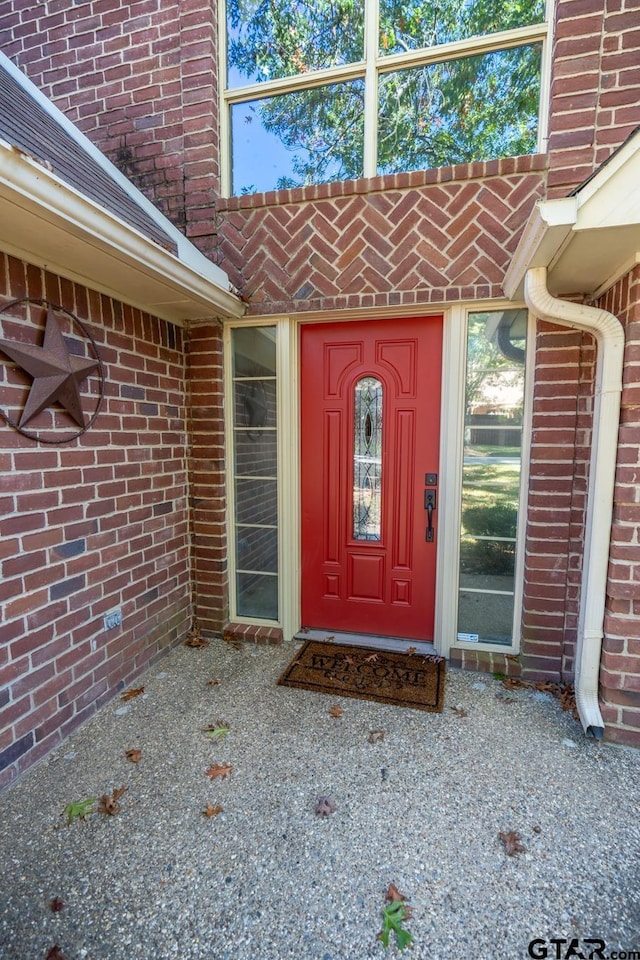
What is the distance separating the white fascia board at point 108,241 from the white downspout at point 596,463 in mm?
1672

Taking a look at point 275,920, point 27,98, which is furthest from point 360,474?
point 27,98

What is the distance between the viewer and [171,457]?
2.86m

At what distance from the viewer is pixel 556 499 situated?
2404 mm

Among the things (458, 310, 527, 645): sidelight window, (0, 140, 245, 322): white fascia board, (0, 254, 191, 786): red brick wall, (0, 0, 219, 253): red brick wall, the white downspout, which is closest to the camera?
(0, 140, 245, 322): white fascia board

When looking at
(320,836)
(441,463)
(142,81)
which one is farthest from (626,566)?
(142,81)

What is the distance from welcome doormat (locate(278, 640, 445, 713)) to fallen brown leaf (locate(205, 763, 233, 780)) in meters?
0.64

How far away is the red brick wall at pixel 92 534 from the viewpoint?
1842 millimetres

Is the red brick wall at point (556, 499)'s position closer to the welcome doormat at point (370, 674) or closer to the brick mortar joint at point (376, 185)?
the welcome doormat at point (370, 674)

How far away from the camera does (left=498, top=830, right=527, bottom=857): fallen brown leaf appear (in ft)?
4.94

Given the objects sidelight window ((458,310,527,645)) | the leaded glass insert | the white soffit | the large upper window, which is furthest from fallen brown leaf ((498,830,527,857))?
the large upper window

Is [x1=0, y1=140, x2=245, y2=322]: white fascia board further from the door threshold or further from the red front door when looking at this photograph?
the door threshold

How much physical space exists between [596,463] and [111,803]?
2.59 meters

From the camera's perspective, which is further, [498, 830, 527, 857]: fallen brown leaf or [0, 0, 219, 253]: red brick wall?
[0, 0, 219, 253]: red brick wall

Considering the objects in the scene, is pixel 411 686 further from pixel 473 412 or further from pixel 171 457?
pixel 171 457
